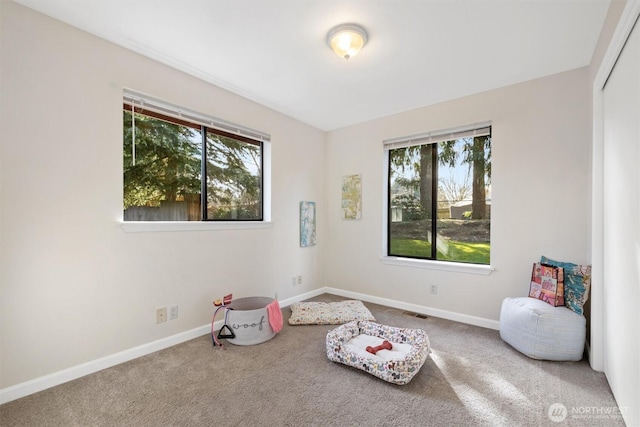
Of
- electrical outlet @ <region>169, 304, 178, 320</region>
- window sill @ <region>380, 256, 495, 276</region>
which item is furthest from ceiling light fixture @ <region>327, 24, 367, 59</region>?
electrical outlet @ <region>169, 304, 178, 320</region>

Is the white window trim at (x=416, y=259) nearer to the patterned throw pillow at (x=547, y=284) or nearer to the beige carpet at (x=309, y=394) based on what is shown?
the patterned throw pillow at (x=547, y=284)

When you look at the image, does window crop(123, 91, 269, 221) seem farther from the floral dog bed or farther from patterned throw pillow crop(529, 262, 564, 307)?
patterned throw pillow crop(529, 262, 564, 307)

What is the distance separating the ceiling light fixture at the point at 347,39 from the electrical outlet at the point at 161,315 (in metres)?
2.58

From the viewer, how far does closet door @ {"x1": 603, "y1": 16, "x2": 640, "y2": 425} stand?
1467mm

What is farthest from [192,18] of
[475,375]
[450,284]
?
[450,284]

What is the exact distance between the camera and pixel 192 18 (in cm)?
198

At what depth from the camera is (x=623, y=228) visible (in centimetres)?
165

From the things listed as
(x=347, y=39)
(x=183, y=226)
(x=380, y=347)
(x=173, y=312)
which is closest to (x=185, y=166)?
(x=183, y=226)

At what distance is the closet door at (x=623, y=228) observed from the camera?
1.47 meters

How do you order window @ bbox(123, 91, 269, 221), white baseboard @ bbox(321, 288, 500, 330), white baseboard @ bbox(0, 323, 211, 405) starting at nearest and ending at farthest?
white baseboard @ bbox(0, 323, 211, 405), window @ bbox(123, 91, 269, 221), white baseboard @ bbox(321, 288, 500, 330)

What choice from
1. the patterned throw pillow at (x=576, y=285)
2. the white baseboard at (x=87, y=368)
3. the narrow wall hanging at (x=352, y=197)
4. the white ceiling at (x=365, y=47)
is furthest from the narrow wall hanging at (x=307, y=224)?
the patterned throw pillow at (x=576, y=285)

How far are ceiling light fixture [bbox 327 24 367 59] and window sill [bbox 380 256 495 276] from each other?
2409 mm

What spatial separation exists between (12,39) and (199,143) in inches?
54.4

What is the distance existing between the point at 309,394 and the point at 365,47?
2566 millimetres
